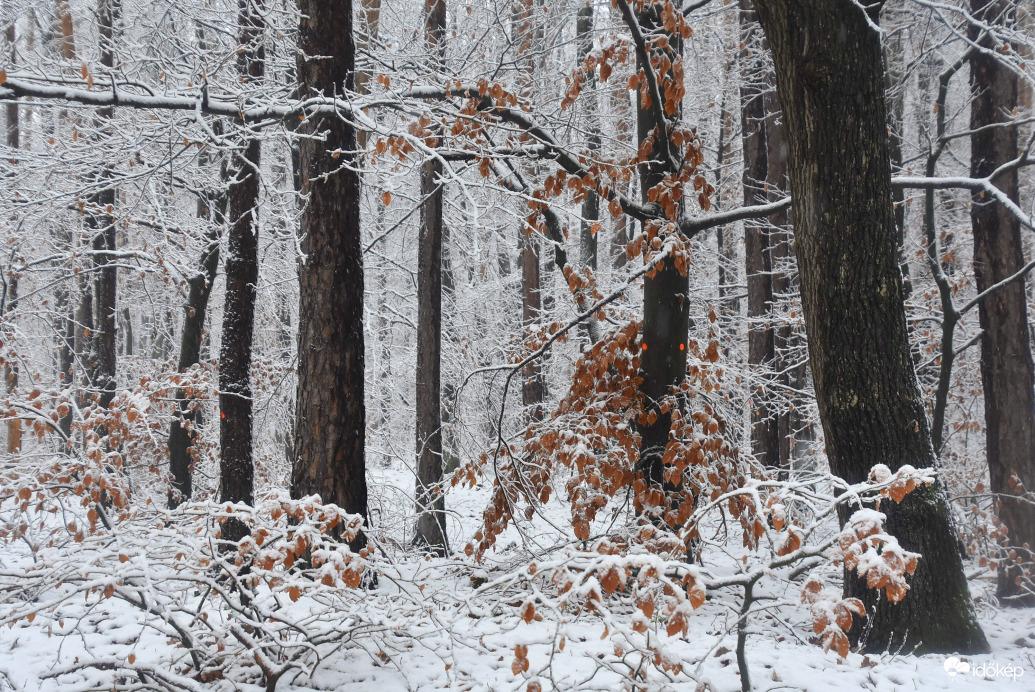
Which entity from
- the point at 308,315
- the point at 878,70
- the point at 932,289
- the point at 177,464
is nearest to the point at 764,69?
the point at 932,289

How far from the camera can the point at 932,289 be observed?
9.69 metres

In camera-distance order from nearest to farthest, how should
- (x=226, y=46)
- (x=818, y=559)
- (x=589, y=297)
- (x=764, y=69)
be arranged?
(x=818, y=559)
(x=589, y=297)
(x=226, y=46)
(x=764, y=69)

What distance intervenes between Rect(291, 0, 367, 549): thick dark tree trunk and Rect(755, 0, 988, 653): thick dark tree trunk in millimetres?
3379

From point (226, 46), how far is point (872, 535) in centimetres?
878

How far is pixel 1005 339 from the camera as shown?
24.2 feet

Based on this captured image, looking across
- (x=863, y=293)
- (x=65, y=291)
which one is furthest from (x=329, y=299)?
(x=65, y=291)

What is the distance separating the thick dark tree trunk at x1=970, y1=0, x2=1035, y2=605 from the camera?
7.30m

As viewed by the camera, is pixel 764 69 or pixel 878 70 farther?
pixel 764 69

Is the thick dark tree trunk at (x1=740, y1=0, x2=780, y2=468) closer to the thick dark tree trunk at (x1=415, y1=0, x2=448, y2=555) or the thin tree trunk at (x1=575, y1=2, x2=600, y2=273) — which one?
the thin tree trunk at (x1=575, y1=2, x2=600, y2=273)

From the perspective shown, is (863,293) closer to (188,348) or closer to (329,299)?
(329,299)

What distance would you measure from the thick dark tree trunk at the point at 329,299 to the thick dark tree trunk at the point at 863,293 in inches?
133

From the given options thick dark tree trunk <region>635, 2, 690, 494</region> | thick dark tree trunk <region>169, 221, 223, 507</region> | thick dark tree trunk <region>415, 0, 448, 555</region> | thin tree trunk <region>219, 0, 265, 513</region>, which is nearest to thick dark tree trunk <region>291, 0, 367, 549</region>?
thick dark tree trunk <region>635, 2, 690, 494</region>

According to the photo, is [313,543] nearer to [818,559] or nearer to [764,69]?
[818,559]

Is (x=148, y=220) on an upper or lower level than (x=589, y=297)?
upper
